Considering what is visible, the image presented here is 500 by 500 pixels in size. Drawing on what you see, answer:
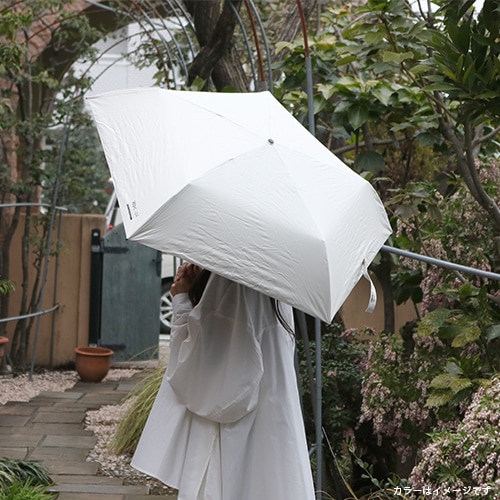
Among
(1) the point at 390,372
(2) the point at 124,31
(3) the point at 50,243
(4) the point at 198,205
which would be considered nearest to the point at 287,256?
(4) the point at 198,205

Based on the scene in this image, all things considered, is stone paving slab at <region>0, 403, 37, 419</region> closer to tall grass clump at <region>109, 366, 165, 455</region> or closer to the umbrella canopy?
tall grass clump at <region>109, 366, 165, 455</region>

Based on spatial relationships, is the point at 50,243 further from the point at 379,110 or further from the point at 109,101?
the point at 109,101

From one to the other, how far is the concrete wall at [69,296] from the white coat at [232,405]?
5.66 metres

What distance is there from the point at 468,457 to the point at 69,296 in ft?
21.5

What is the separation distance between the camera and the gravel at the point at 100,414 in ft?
17.5

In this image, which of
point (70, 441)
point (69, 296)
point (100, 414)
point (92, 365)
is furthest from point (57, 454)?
point (69, 296)

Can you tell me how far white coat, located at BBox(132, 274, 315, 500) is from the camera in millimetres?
3453

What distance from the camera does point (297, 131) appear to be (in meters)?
3.39

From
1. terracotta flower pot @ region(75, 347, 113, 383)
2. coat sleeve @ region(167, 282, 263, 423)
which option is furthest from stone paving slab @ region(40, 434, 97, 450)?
coat sleeve @ region(167, 282, 263, 423)

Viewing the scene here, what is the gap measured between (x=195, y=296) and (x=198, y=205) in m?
0.91

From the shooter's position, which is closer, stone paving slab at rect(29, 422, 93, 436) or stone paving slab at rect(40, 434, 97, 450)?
stone paving slab at rect(40, 434, 97, 450)

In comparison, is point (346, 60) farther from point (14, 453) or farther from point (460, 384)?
point (14, 453)

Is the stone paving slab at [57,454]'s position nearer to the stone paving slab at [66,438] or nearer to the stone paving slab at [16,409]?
the stone paving slab at [66,438]

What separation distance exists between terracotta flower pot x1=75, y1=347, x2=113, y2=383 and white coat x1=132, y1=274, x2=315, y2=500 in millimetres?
4881
